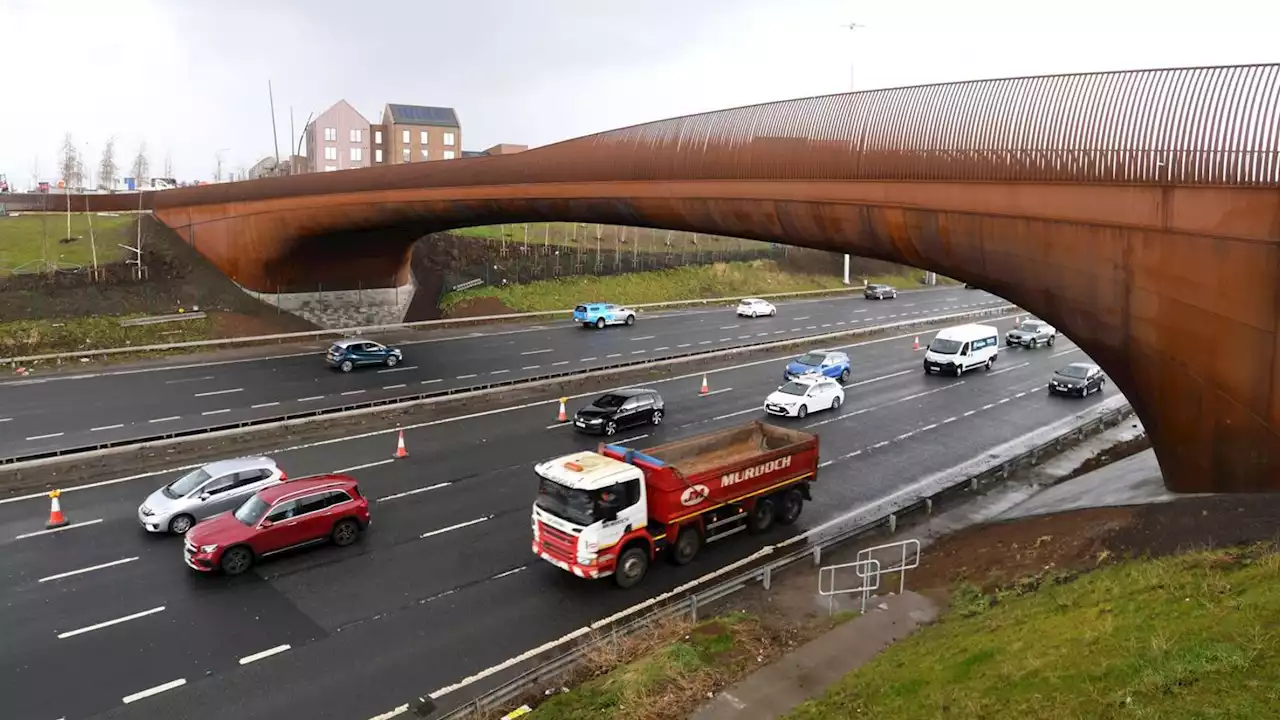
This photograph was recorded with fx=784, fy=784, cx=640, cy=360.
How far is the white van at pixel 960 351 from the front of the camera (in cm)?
3791

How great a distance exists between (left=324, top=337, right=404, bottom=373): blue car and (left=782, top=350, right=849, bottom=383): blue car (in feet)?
61.2

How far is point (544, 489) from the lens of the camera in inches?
617

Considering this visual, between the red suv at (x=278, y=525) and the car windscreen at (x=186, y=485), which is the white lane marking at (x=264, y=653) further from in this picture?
the car windscreen at (x=186, y=485)

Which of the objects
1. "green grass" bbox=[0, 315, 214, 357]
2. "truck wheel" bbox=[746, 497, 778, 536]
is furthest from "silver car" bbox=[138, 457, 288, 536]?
"green grass" bbox=[0, 315, 214, 357]

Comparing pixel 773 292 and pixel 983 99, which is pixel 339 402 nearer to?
pixel 983 99

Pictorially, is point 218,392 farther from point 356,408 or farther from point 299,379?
point 356,408

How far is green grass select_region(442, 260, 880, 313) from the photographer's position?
55312mm

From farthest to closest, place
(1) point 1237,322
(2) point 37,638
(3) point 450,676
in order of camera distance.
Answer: (1) point 1237,322 → (2) point 37,638 → (3) point 450,676

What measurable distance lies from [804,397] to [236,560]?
797 inches

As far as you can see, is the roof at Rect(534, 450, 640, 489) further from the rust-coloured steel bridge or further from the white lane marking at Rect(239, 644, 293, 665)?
the rust-coloured steel bridge

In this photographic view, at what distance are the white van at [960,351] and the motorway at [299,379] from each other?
10420 mm

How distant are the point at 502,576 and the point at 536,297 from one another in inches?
1617

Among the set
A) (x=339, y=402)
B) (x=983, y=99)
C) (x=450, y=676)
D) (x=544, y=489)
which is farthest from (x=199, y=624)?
(x=983, y=99)

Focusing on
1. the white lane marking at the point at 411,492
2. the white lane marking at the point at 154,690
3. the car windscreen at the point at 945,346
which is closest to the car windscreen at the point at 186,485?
the white lane marking at the point at 411,492
